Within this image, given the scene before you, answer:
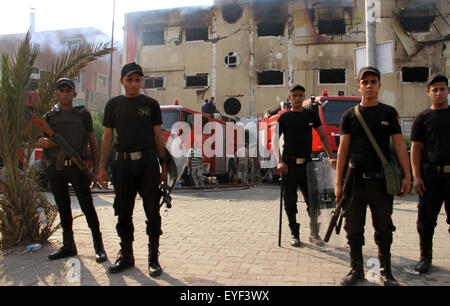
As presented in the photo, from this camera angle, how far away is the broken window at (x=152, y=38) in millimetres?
23297

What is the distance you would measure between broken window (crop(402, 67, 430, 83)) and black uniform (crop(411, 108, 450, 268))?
19.5 m

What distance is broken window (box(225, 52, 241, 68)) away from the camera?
21922 mm

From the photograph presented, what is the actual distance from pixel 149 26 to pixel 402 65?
15.8 meters

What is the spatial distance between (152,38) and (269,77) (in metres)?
8.24

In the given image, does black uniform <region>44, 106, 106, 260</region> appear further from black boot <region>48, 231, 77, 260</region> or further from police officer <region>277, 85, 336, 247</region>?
police officer <region>277, 85, 336, 247</region>

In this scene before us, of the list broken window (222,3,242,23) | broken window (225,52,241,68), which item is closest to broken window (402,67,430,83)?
broken window (225,52,241,68)

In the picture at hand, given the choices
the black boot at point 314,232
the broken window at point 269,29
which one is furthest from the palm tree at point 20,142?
the broken window at point 269,29

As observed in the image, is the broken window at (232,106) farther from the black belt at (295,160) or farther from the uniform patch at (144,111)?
the uniform patch at (144,111)

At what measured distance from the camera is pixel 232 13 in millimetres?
22312

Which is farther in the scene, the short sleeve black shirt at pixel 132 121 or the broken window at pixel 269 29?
the broken window at pixel 269 29

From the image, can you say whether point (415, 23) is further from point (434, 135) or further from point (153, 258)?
point (153, 258)

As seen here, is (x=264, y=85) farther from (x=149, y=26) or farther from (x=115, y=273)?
(x=115, y=273)

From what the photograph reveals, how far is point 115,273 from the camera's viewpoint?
3.40m

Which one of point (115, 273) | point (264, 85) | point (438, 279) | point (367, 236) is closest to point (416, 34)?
point (264, 85)
